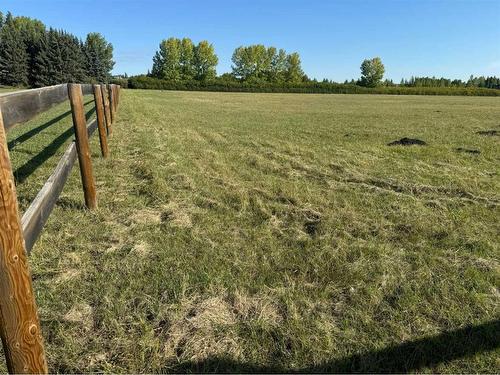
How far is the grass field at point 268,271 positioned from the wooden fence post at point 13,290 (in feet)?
1.56

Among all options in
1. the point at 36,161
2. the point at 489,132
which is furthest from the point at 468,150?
the point at 36,161

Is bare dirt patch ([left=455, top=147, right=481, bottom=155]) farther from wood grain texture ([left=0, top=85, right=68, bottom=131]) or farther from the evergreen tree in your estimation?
the evergreen tree

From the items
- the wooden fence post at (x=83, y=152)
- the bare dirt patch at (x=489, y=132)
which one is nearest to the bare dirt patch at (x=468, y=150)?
the bare dirt patch at (x=489, y=132)

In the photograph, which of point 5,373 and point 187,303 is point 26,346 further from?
point 187,303

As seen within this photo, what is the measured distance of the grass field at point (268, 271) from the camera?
2570 millimetres

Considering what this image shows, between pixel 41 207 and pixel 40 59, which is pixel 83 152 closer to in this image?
pixel 41 207

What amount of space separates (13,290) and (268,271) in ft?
7.01

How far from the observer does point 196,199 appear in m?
5.50

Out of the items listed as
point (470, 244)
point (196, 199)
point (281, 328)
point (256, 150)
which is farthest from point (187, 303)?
point (256, 150)

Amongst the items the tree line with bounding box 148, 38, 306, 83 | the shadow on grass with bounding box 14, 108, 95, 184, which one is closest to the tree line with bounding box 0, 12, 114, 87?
the tree line with bounding box 148, 38, 306, 83

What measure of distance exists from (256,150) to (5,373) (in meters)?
7.77

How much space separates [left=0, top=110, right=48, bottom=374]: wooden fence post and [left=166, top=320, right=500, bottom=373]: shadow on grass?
Result: 85 centimetres

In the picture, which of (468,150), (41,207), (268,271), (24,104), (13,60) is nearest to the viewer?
(24,104)

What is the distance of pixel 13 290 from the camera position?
74.6 inches
